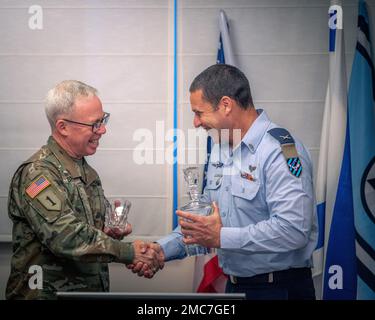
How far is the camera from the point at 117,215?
2.03 m

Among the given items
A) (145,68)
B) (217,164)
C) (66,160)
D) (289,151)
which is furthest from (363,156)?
(66,160)

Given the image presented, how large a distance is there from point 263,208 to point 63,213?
758 mm

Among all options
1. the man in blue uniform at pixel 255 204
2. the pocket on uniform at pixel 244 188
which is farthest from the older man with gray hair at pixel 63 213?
the pocket on uniform at pixel 244 188

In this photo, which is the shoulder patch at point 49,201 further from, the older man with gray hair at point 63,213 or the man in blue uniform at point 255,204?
the man in blue uniform at point 255,204

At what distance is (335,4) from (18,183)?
152 centimetres

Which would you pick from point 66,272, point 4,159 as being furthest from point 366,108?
point 4,159

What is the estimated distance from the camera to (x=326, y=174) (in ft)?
7.24

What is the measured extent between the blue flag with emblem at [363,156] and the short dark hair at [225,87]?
1.96ft

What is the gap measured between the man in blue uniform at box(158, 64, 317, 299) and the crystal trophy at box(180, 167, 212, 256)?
6 cm

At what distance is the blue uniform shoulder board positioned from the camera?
1.79 metres

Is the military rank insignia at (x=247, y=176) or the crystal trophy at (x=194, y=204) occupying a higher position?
the military rank insignia at (x=247, y=176)

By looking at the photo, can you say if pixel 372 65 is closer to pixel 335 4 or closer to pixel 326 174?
pixel 335 4

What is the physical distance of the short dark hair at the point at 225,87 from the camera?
1899 mm
